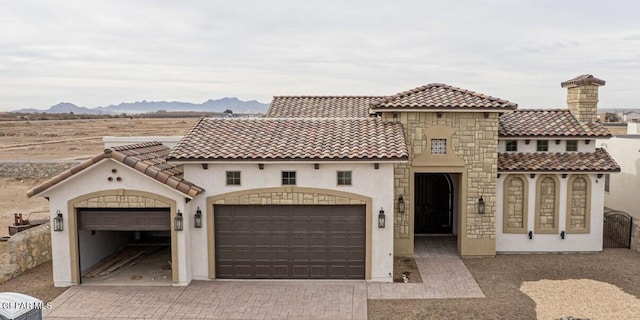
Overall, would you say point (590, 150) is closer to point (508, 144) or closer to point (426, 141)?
point (508, 144)

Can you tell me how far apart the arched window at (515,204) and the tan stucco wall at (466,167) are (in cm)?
76

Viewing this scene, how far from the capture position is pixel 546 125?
737 inches

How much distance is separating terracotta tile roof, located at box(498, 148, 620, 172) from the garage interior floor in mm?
11856

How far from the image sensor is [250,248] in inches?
619

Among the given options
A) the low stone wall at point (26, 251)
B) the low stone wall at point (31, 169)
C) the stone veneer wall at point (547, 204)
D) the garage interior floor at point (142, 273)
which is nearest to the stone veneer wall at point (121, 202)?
the garage interior floor at point (142, 273)

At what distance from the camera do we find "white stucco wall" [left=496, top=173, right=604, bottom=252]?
18.0m

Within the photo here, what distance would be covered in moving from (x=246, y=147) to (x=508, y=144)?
961 cm

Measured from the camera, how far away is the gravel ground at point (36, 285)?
47.8 feet

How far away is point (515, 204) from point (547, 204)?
115 cm

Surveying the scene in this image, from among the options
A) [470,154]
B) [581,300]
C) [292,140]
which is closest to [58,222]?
[292,140]

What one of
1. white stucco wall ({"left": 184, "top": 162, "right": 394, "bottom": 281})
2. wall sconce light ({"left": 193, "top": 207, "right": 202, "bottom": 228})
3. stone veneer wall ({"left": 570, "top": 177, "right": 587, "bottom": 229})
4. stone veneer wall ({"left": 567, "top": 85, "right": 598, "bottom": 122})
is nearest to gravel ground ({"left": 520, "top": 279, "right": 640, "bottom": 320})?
stone veneer wall ({"left": 570, "top": 177, "right": 587, "bottom": 229})

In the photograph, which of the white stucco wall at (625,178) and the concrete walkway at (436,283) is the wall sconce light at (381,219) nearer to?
the concrete walkway at (436,283)

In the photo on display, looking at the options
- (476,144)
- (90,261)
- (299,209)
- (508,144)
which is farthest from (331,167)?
(90,261)

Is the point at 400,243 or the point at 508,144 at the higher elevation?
the point at 508,144
